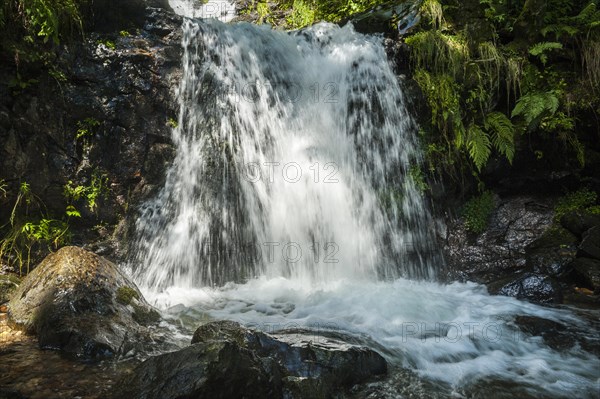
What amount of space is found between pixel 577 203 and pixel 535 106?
6.07ft

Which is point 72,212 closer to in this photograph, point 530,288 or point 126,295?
point 126,295

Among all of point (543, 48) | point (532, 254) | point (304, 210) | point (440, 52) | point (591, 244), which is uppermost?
point (440, 52)

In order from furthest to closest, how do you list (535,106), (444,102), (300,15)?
(300,15) < (444,102) < (535,106)

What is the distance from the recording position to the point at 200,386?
2.50 m

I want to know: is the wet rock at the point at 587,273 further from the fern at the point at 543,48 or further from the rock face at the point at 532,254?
the fern at the point at 543,48

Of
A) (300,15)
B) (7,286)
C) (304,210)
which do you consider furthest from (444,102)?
(7,286)

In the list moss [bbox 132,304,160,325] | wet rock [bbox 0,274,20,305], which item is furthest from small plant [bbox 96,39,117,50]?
moss [bbox 132,304,160,325]

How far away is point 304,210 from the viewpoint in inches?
267

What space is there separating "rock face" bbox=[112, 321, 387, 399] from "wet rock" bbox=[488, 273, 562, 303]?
3220 mm

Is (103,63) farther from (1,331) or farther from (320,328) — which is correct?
(320,328)

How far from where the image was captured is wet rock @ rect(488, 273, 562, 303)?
18.1 ft

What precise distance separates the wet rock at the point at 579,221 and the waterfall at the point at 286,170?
211 centimetres

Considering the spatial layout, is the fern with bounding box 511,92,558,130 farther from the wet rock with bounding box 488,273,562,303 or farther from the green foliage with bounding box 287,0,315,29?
the green foliage with bounding box 287,0,315,29

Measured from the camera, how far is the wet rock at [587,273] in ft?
17.9
